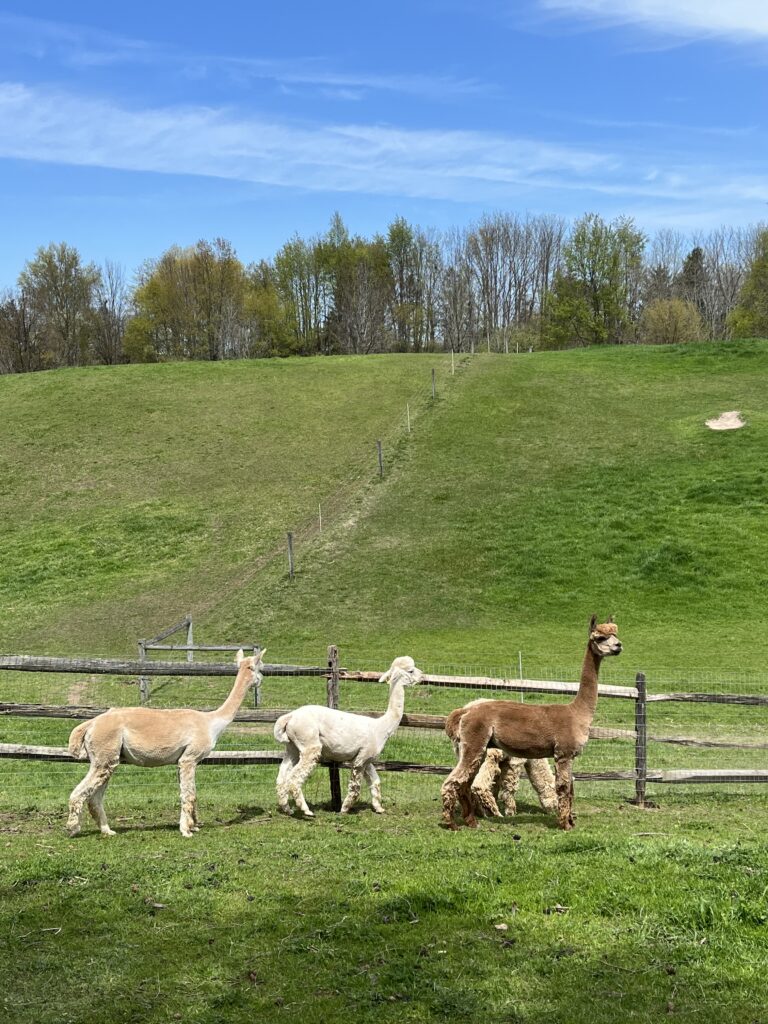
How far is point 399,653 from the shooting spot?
24953mm

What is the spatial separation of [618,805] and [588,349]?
54.0 m

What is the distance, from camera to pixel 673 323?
3332 inches

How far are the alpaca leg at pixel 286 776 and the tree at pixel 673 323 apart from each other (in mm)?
80314

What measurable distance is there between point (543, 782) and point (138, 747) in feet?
16.0

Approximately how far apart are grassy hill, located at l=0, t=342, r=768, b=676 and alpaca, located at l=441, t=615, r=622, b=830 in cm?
1220

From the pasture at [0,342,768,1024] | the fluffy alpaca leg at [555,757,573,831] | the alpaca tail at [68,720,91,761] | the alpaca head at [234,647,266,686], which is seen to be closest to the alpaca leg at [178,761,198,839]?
the pasture at [0,342,768,1024]

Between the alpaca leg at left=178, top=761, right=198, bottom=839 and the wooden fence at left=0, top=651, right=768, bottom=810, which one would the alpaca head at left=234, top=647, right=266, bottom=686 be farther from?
the alpaca leg at left=178, top=761, right=198, bottom=839

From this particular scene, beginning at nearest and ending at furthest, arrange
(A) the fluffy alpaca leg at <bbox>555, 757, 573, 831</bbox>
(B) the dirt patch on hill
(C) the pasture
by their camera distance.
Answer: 1. (C) the pasture
2. (A) the fluffy alpaca leg at <bbox>555, 757, 573, 831</bbox>
3. (B) the dirt patch on hill

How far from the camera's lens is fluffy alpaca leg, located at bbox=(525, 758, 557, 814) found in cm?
1112

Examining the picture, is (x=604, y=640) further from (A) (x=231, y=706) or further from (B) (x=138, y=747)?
(B) (x=138, y=747)

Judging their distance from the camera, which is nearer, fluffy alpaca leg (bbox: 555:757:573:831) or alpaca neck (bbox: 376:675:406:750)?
fluffy alpaca leg (bbox: 555:757:573:831)

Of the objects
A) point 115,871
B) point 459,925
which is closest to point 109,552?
point 115,871

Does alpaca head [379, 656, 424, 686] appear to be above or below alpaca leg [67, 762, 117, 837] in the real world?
above

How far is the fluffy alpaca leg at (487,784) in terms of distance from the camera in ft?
34.2
